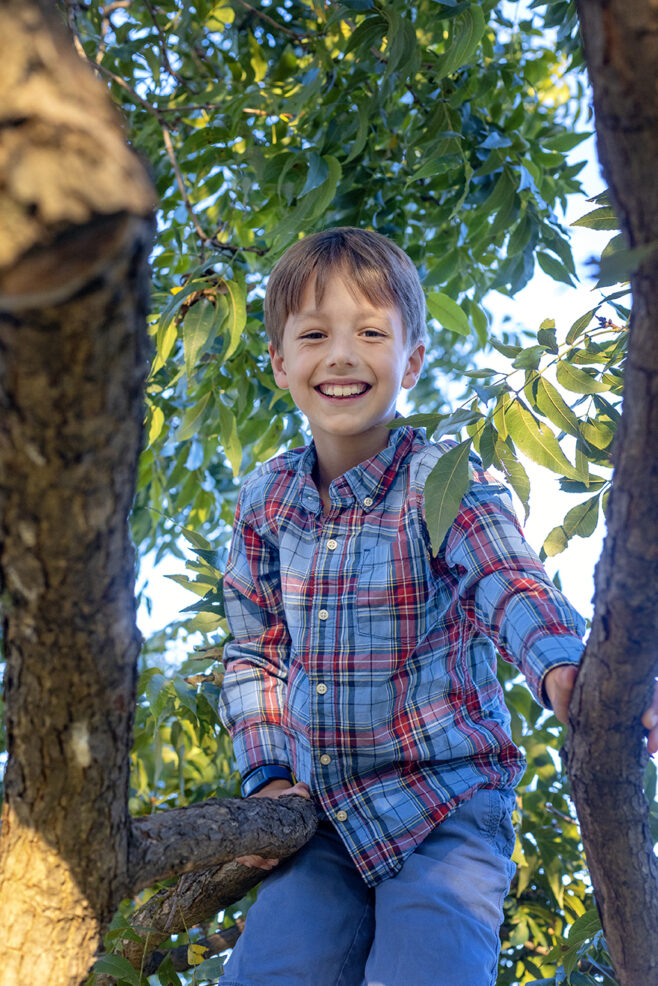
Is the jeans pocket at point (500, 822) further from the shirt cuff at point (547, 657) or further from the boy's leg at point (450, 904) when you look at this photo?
the shirt cuff at point (547, 657)

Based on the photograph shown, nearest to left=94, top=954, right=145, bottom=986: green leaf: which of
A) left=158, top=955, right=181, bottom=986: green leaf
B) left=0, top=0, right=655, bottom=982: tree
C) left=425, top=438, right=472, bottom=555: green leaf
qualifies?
left=0, top=0, right=655, bottom=982: tree

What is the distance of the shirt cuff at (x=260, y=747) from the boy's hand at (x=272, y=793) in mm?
33

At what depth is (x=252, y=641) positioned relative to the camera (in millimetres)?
1482

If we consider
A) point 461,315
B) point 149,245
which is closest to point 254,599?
point 461,315

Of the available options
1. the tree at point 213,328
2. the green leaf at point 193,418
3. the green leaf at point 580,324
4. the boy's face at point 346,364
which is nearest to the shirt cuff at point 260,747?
the tree at point 213,328

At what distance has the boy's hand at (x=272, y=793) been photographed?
1.19 m

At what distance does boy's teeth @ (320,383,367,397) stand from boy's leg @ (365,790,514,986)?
63 cm

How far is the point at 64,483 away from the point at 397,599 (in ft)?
2.71

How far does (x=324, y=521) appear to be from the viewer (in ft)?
4.58

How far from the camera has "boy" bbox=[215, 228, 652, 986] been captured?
1093 millimetres

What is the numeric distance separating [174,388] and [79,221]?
1839 mm

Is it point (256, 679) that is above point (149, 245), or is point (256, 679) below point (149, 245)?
below

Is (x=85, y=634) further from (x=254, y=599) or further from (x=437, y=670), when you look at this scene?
(x=254, y=599)

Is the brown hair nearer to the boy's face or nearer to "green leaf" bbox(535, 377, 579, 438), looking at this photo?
the boy's face
